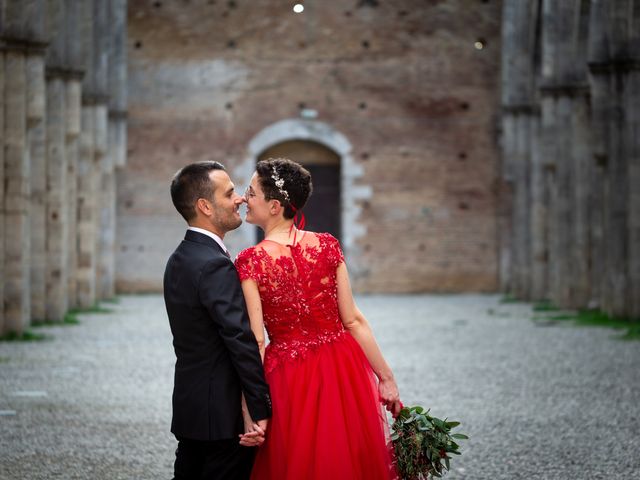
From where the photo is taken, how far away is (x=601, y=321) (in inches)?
669

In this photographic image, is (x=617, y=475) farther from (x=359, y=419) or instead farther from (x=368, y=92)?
(x=368, y=92)

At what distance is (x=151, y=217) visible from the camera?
26109 mm

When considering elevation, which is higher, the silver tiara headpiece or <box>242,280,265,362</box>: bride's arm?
the silver tiara headpiece

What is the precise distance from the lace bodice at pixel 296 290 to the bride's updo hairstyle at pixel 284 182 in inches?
5.8

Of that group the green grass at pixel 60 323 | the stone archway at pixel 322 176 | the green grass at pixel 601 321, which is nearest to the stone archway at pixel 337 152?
the stone archway at pixel 322 176

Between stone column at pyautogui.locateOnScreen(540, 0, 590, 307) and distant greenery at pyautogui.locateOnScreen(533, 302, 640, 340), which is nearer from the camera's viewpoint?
distant greenery at pyautogui.locateOnScreen(533, 302, 640, 340)

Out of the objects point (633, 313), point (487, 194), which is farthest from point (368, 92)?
point (633, 313)

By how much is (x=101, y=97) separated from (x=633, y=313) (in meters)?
10.4

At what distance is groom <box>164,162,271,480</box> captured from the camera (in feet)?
13.2

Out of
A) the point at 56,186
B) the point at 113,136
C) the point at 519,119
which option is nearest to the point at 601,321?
the point at 56,186

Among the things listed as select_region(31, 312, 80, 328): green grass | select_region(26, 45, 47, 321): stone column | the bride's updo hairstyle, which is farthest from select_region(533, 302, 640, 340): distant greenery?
the bride's updo hairstyle

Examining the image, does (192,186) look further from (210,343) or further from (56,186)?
(56,186)

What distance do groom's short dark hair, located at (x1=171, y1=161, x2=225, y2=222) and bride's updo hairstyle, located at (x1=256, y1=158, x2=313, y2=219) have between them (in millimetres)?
185

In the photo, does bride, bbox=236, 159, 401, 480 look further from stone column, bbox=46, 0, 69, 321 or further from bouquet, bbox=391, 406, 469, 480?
stone column, bbox=46, 0, 69, 321
